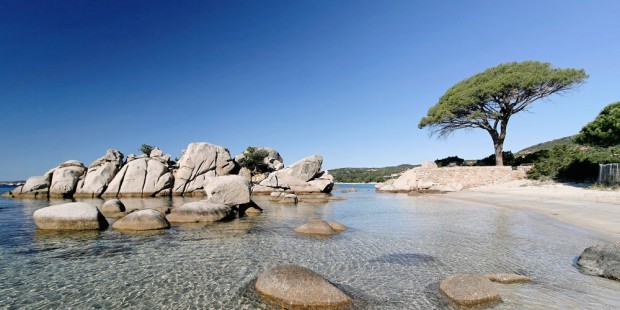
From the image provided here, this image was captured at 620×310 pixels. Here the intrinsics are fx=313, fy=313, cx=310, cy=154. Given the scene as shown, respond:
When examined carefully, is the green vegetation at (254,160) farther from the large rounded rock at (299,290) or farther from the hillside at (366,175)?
the hillside at (366,175)

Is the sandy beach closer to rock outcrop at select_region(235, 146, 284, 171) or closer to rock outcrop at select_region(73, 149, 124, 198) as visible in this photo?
rock outcrop at select_region(235, 146, 284, 171)

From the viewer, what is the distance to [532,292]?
6.80 meters

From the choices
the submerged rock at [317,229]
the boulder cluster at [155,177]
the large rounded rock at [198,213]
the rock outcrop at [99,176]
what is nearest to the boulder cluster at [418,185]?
the boulder cluster at [155,177]

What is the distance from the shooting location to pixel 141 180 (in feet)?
136

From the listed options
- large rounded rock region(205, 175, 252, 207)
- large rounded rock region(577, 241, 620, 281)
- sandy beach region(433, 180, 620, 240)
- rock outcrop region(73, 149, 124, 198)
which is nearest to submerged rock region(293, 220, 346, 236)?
large rounded rock region(205, 175, 252, 207)

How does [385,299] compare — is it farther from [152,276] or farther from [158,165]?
[158,165]

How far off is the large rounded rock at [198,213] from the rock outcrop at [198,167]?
2785 cm

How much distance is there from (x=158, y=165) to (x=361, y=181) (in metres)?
97.2

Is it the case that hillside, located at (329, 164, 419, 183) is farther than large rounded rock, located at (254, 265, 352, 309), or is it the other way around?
hillside, located at (329, 164, 419, 183)

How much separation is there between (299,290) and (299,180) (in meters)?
39.7

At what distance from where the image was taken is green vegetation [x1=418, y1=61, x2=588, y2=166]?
39781 mm

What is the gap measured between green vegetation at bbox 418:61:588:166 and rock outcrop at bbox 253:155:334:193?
1802cm

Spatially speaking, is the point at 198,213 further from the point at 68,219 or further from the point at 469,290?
the point at 469,290

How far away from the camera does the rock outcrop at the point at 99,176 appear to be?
130 ft
